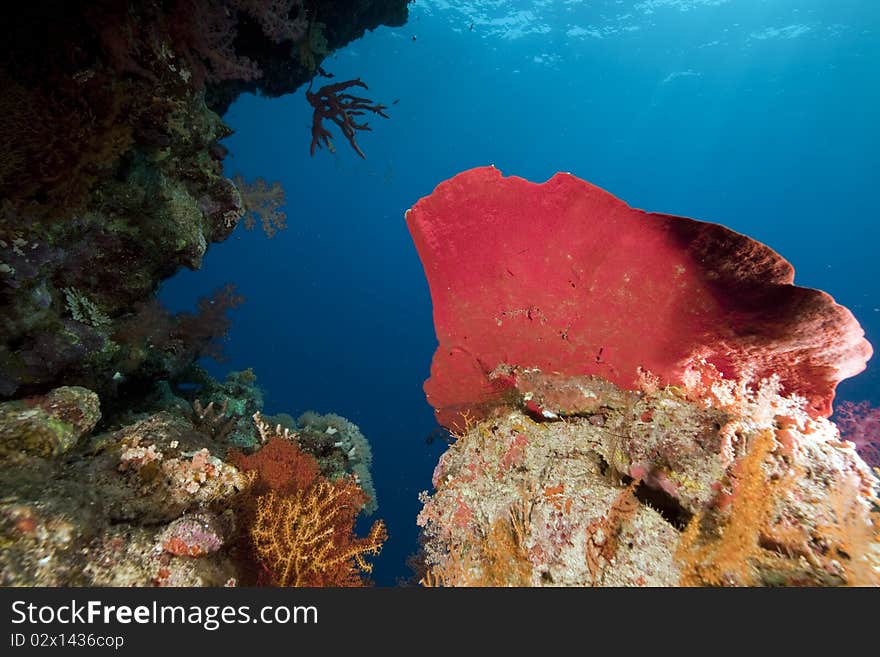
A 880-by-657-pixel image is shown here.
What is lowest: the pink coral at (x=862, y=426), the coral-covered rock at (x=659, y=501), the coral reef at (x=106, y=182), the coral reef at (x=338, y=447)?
the coral-covered rock at (x=659, y=501)

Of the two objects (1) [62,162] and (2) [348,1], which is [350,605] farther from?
(2) [348,1]

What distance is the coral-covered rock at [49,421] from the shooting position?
2.29 m

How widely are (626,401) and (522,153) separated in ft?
336

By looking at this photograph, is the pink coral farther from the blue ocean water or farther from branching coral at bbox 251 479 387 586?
the blue ocean water

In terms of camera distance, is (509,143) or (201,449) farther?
(509,143)

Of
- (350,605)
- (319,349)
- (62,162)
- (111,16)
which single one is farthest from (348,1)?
(319,349)

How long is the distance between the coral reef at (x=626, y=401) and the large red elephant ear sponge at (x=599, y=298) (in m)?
0.01

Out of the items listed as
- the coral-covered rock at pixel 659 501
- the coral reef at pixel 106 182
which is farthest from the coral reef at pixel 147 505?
the coral-covered rock at pixel 659 501

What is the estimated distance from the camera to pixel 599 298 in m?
2.66

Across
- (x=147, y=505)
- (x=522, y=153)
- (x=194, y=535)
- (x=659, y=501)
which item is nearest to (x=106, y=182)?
(x=147, y=505)

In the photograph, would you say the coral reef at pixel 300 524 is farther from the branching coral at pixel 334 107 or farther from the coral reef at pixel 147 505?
the branching coral at pixel 334 107

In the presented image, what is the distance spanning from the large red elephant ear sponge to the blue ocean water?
101 ft

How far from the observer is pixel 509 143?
90438mm

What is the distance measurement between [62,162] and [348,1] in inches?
312
